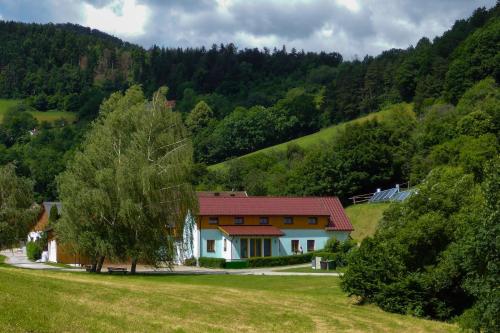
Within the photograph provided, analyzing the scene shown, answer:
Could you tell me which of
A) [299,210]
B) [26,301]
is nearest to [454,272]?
[26,301]

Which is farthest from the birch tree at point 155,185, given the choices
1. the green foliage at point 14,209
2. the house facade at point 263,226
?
the house facade at point 263,226

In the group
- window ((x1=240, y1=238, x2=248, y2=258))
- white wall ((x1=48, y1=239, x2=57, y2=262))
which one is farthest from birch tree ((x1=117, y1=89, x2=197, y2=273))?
white wall ((x1=48, y1=239, x2=57, y2=262))

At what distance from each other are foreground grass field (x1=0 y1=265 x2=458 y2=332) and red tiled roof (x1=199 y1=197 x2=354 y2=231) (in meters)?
31.1

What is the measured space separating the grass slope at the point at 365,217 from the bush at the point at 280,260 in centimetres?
890

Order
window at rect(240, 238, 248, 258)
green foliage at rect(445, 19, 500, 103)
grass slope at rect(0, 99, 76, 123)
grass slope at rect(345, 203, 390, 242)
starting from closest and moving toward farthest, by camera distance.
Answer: window at rect(240, 238, 248, 258), grass slope at rect(345, 203, 390, 242), green foliage at rect(445, 19, 500, 103), grass slope at rect(0, 99, 76, 123)

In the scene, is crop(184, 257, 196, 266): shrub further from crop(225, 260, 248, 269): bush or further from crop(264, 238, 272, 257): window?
crop(264, 238, 272, 257): window

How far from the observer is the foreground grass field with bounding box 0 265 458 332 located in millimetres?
19562

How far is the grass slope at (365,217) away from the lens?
68.9 meters

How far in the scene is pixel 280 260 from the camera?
58.9m

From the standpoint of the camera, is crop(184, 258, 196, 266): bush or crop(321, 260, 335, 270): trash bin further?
crop(184, 258, 196, 266): bush

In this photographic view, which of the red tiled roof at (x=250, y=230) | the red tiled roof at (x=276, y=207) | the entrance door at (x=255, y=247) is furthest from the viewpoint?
the red tiled roof at (x=276, y=207)

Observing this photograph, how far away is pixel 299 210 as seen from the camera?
6606cm

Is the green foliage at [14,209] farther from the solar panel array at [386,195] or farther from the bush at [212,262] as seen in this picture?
the solar panel array at [386,195]

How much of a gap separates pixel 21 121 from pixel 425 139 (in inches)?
4588
